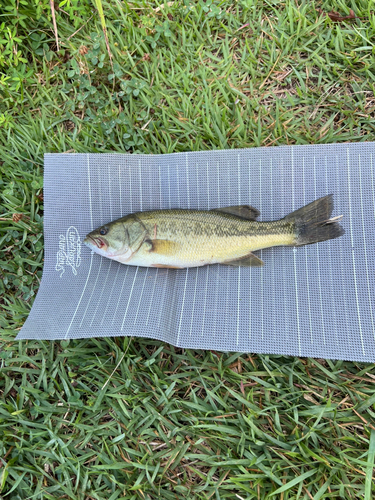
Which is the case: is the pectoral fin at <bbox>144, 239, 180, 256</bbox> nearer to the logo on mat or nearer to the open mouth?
the open mouth

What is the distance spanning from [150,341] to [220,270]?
3.33ft

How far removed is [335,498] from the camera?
253 cm

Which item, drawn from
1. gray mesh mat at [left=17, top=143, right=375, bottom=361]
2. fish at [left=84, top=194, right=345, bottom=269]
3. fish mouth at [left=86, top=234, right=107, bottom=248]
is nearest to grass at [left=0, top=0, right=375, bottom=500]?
gray mesh mat at [left=17, top=143, right=375, bottom=361]

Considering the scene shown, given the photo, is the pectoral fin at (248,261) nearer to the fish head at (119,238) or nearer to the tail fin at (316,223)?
the tail fin at (316,223)

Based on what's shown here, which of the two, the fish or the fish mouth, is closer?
the fish

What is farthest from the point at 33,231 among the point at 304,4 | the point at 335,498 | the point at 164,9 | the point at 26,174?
the point at 304,4

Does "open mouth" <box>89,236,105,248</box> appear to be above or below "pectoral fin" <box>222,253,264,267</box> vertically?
above

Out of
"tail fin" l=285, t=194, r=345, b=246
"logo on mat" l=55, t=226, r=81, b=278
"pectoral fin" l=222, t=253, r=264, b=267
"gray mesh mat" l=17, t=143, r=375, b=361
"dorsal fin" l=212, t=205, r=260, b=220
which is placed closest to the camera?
"gray mesh mat" l=17, t=143, r=375, b=361

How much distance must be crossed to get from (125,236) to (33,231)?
119cm

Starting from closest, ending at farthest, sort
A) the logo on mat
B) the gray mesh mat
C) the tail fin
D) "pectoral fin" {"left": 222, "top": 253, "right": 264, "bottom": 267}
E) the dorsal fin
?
the gray mesh mat → the tail fin → "pectoral fin" {"left": 222, "top": 253, "right": 264, "bottom": 267} → the dorsal fin → the logo on mat

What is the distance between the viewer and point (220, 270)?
3309mm

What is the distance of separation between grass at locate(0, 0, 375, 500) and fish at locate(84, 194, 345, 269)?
2.77 feet

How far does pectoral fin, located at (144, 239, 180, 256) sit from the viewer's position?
324cm

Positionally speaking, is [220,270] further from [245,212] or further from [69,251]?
[69,251]
